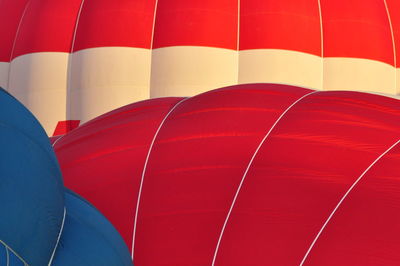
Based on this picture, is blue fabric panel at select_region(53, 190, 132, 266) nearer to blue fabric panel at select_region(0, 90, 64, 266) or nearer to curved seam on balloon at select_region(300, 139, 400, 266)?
blue fabric panel at select_region(0, 90, 64, 266)

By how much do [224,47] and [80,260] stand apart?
12.9 ft

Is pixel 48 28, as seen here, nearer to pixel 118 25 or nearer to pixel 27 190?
pixel 118 25

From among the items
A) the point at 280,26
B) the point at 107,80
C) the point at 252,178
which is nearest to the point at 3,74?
the point at 107,80

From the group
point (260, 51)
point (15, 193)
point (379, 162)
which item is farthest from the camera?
point (260, 51)

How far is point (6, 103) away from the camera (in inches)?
105

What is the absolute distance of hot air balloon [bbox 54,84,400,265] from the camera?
134 inches

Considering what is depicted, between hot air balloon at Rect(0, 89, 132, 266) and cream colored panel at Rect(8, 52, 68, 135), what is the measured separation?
150 inches

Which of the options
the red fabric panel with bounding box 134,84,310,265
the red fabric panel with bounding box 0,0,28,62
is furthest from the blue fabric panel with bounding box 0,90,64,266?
the red fabric panel with bounding box 0,0,28,62

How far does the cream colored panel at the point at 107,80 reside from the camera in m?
6.39

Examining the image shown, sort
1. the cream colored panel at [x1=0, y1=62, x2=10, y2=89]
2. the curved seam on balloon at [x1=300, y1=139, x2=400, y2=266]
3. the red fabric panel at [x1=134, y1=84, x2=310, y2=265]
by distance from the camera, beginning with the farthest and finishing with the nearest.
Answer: the cream colored panel at [x1=0, y1=62, x2=10, y2=89] < the red fabric panel at [x1=134, y1=84, x2=310, y2=265] < the curved seam on balloon at [x1=300, y1=139, x2=400, y2=266]

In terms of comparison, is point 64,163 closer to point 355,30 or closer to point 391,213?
point 391,213

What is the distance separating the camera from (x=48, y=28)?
6.93 metres

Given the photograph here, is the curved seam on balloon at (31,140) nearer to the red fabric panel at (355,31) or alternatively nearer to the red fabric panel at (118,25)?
the red fabric panel at (118,25)

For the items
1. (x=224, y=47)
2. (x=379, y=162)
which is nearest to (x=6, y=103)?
(x=379, y=162)
